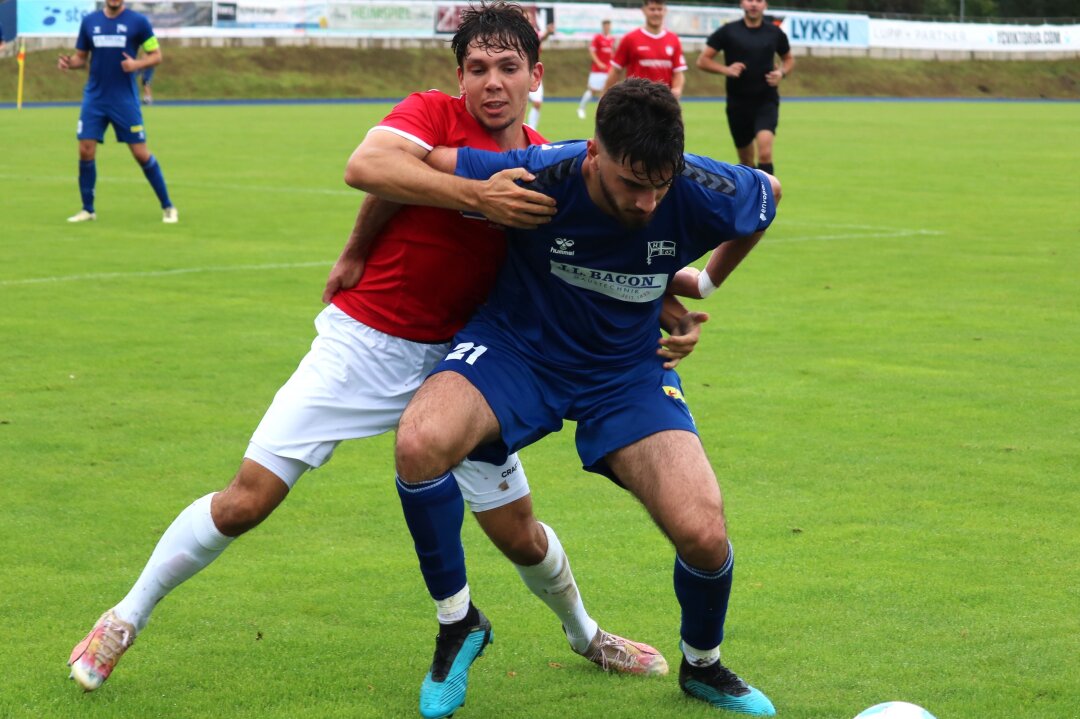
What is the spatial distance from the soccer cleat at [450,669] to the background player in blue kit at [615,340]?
464mm

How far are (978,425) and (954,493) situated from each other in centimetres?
125

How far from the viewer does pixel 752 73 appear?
56.9 ft

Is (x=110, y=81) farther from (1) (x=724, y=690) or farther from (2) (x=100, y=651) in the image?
(1) (x=724, y=690)

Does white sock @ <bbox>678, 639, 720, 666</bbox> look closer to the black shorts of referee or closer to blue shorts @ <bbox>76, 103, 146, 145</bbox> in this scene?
blue shorts @ <bbox>76, 103, 146, 145</bbox>

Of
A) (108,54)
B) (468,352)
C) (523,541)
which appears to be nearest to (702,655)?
(523,541)

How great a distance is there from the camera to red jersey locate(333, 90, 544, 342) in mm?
4355

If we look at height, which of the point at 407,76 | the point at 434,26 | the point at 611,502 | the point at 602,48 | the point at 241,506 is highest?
the point at 434,26

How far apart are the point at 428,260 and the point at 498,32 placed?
72 cm

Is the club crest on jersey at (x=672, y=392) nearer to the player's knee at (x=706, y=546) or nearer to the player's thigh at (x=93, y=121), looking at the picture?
the player's knee at (x=706, y=546)

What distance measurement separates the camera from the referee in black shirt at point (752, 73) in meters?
17.1

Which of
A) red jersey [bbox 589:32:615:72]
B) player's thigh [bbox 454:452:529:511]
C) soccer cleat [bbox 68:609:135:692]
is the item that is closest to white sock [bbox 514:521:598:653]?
player's thigh [bbox 454:452:529:511]

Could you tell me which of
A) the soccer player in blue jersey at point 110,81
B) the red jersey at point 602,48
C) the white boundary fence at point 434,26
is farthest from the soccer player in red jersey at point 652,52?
the white boundary fence at point 434,26

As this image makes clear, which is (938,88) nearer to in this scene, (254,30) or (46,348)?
(254,30)

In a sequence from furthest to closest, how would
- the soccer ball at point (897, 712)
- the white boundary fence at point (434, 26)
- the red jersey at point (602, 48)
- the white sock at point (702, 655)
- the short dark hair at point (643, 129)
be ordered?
1. the white boundary fence at point (434, 26)
2. the red jersey at point (602, 48)
3. the white sock at point (702, 655)
4. the short dark hair at point (643, 129)
5. the soccer ball at point (897, 712)
